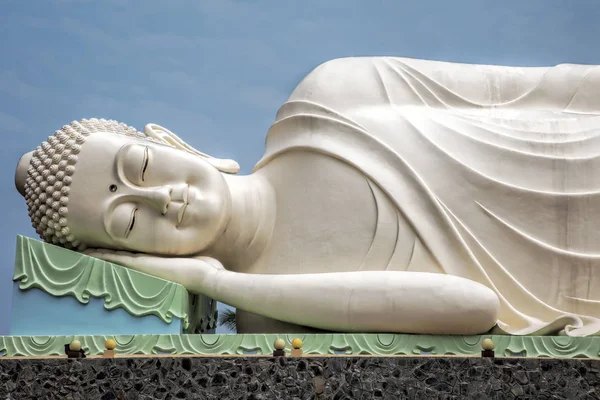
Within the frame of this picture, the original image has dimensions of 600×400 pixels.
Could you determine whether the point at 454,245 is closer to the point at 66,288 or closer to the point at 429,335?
the point at 429,335

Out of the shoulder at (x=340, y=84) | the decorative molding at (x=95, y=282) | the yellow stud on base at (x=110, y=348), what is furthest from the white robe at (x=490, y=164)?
the yellow stud on base at (x=110, y=348)

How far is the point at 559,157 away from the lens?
5.49 metres

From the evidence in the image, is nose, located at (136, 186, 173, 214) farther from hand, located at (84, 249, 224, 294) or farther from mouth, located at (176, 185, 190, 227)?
hand, located at (84, 249, 224, 294)

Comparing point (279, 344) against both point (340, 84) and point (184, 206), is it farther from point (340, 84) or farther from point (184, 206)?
point (340, 84)

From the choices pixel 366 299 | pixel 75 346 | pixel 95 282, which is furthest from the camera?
pixel 95 282

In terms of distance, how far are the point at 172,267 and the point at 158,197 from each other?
0.39 m

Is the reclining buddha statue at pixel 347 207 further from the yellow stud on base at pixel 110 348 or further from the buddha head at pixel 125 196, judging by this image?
the yellow stud on base at pixel 110 348

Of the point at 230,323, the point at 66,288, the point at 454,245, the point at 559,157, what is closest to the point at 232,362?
the point at 66,288

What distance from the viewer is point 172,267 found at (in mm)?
5328

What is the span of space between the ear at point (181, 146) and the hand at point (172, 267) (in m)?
0.74

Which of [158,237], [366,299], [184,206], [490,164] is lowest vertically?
[366,299]

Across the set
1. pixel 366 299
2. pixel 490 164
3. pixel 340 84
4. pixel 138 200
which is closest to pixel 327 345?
pixel 366 299

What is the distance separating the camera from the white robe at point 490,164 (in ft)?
17.7

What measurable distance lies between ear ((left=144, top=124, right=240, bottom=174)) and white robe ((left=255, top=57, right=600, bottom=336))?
10.8 inches
